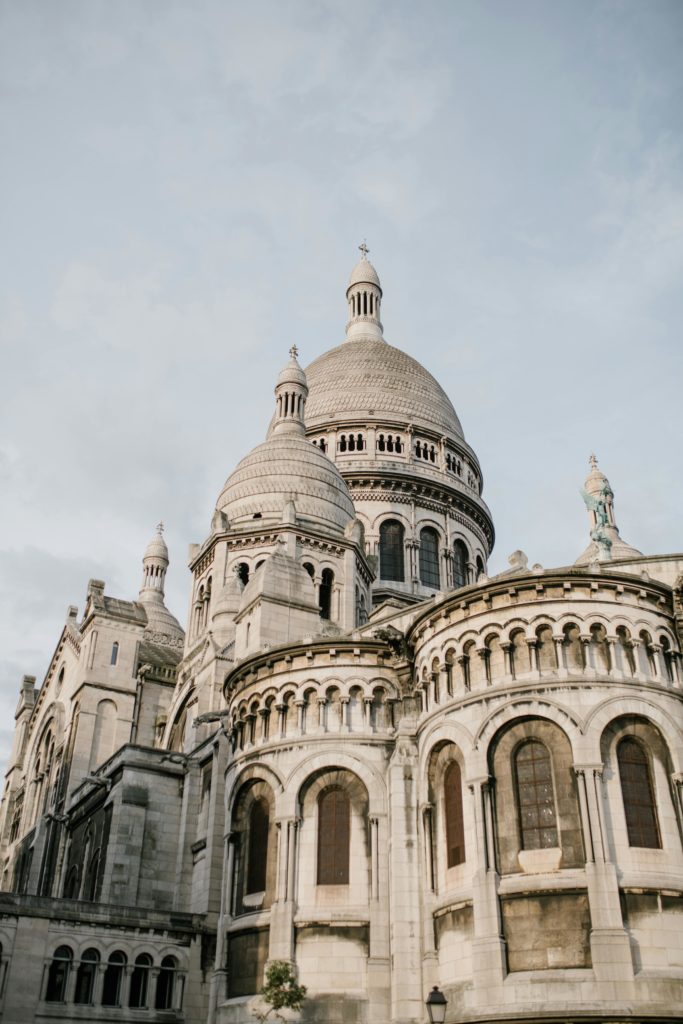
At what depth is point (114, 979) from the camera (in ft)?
110

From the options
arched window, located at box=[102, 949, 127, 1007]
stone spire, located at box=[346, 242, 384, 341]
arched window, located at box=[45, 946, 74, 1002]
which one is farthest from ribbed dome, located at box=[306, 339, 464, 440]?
arched window, located at box=[45, 946, 74, 1002]

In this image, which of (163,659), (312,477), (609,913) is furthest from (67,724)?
(609,913)

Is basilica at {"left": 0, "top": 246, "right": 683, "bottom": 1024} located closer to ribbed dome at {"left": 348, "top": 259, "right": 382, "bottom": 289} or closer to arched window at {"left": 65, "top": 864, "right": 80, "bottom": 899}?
arched window at {"left": 65, "top": 864, "right": 80, "bottom": 899}

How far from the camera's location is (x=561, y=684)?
28.7 metres

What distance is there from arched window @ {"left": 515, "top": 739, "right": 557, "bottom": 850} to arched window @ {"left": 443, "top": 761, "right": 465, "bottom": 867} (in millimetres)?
2034

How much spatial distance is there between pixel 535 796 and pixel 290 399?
1515 inches

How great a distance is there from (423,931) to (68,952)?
474 inches

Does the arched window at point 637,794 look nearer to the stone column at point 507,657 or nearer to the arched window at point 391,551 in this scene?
the stone column at point 507,657

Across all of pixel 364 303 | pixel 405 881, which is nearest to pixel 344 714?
pixel 405 881

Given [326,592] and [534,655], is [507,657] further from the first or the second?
[326,592]

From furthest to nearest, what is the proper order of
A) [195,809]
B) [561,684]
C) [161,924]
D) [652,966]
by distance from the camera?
1. [195,809]
2. [161,924]
3. [561,684]
4. [652,966]

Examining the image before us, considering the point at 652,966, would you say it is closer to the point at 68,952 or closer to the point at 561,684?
the point at 561,684

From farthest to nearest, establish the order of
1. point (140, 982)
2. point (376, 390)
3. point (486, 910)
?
point (376, 390) → point (140, 982) → point (486, 910)

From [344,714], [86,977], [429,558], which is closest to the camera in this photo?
[86,977]
